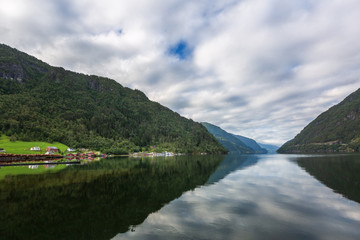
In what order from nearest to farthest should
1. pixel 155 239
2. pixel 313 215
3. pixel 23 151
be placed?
1. pixel 155 239
2. pixel 313 215
3. pixel 23 151

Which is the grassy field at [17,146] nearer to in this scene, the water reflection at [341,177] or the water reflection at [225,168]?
the water reflection at [225,168]

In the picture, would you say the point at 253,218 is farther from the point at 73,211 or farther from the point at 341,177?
the point at 341,177

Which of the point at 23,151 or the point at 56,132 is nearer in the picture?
the point at 23,151

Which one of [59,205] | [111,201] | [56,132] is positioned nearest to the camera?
[59,205]

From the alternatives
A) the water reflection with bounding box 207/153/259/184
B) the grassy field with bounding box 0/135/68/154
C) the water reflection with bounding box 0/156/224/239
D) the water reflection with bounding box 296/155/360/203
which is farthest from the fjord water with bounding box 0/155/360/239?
the grassy field with bounding box 0/135/68/154

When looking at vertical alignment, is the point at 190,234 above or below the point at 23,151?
below

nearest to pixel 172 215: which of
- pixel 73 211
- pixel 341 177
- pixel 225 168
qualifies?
pixel 73 211

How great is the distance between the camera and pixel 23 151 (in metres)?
121

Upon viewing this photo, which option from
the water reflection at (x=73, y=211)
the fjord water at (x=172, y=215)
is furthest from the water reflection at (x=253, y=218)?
the water reflection at (x=73, y=211)

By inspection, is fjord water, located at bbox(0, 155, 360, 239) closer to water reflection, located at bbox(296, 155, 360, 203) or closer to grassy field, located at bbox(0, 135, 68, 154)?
water reflection, located at bbox(296, 155, 360, 203)

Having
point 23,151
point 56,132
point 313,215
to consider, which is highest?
point 56,132

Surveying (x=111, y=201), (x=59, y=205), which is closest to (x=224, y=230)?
(x=111, y=201)

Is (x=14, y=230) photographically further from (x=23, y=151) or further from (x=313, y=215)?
(x=23, y=151)

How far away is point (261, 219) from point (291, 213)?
15.9 ft
